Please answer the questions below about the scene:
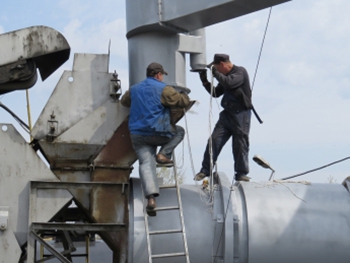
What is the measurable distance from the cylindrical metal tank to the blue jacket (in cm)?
87

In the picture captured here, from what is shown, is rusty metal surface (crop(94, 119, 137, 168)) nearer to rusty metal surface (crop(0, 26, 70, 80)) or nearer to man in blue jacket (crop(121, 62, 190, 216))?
man in blue jacket (crop(121, 62, 190, 216))

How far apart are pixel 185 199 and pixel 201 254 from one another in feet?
2.41

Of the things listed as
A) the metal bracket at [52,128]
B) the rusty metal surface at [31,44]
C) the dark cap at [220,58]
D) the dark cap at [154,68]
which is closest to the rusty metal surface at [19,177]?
the metal bracket at [52,128]

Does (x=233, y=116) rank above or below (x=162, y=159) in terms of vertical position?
above

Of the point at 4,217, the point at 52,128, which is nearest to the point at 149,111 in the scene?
the point at 52,128

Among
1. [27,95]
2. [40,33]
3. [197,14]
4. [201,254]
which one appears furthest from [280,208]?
[27,95]

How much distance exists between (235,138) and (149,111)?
1.52 m

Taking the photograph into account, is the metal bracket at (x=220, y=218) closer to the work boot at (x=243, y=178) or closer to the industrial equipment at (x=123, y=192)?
the industrial equipment at (x=123, y=192)

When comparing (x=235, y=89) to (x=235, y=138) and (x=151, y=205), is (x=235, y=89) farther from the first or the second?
(x=151, y=205)

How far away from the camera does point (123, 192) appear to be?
797 cm

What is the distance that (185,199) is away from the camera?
8.15 m

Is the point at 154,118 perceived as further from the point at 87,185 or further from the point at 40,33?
the point at 40,33

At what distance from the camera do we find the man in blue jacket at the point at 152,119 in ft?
25.2

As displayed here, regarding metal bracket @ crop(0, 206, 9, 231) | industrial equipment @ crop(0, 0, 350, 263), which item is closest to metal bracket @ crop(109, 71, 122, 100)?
industrial equipment @ crop(0, 0, 350, 263)
